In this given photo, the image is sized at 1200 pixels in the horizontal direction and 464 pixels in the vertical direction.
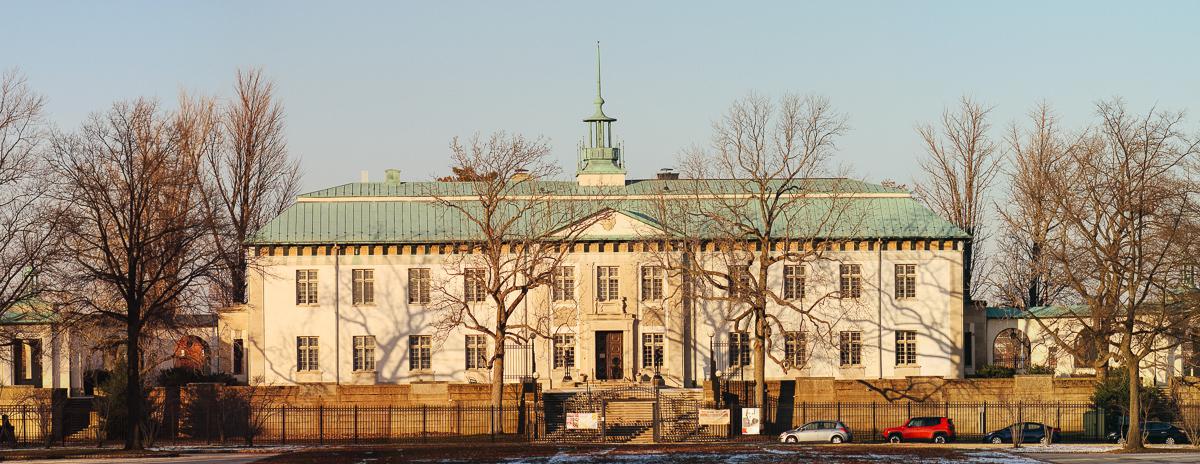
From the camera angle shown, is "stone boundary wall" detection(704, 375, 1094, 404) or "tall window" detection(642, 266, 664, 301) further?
"tall window" detection(642, 266, 664, 301)

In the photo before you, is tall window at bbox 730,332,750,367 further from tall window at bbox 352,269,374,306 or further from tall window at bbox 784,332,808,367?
tall window at bbox 352,269,374,306

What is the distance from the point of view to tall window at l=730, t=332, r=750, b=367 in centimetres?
5869

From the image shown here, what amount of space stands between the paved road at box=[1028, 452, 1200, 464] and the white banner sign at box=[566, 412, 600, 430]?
47.2 ft

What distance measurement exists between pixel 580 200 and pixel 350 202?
8.93 m

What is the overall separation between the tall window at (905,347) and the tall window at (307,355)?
22211 mm

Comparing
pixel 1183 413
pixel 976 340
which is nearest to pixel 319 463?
pixel 1183 413

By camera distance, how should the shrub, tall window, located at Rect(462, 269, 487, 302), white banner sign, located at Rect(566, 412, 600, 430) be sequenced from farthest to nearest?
tall window, located at Rect(462, 269, 487, 302), the shrub, white banner sign, located at Rect(566, 412, 600, 430)

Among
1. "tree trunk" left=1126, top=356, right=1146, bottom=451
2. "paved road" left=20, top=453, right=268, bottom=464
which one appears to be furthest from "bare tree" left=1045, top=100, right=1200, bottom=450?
"paved road" left=20, top=453, right=268, bottom=464

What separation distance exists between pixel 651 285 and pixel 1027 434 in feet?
53.9

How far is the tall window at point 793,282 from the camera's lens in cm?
5900

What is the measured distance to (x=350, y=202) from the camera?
196 ft

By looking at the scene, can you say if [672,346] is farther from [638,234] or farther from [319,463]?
[319,463]

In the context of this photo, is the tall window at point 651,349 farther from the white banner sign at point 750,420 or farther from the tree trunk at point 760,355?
the white banner sign at point 750,420

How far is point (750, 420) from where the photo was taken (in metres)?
49.6
